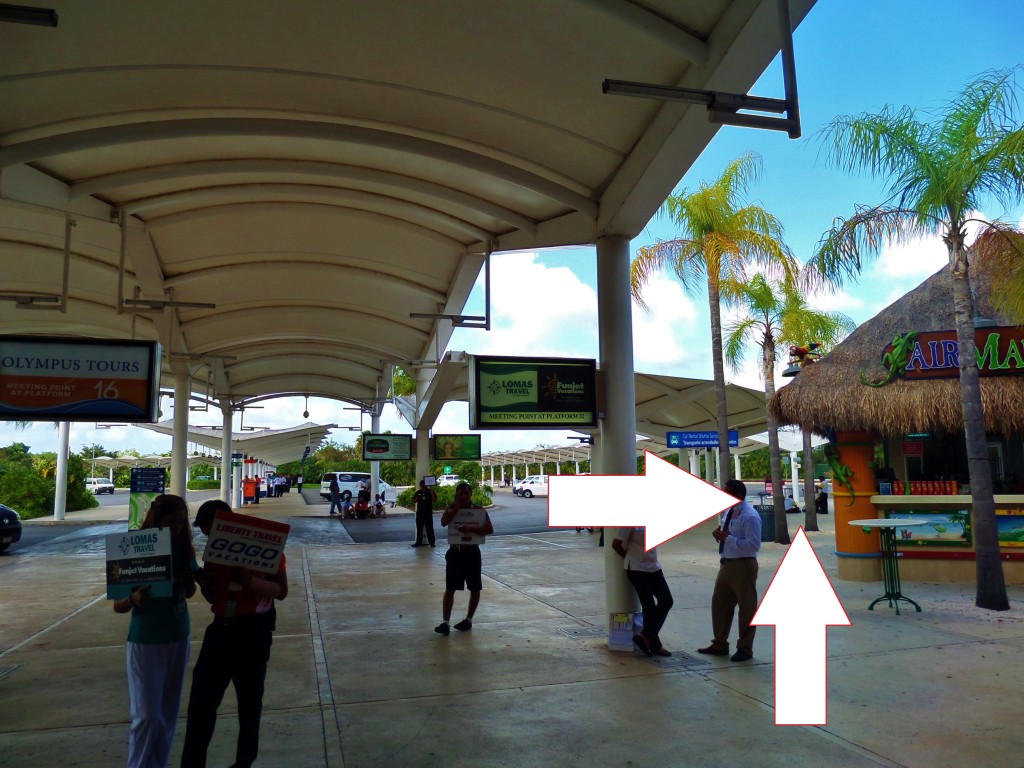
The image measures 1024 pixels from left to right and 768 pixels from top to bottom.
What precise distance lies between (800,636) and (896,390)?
7549 millimetres

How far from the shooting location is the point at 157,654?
13.2 feet

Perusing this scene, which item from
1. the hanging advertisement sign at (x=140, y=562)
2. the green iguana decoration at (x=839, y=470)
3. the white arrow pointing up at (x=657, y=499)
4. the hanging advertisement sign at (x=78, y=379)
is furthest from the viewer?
the green iguana decoration at (x=839, y=470)

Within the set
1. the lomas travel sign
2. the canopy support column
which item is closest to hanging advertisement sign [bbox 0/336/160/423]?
the canopy support column

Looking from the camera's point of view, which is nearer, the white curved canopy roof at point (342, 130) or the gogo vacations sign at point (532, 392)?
the white curved canopy roof at point (342, 130)

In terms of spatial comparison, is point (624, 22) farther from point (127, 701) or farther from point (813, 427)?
point (813, 427)

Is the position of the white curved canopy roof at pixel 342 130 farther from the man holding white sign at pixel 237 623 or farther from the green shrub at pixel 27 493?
the green shrub at pixel 27 493

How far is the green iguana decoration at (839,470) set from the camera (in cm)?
1252

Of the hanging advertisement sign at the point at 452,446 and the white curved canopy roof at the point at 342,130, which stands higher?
the white curved canopy roof at the point at 342,130

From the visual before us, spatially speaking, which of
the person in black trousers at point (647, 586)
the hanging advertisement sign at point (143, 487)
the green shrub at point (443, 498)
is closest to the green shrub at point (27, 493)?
the green shrub at point (443, 498)

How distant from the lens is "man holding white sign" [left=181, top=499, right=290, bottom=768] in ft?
13.4

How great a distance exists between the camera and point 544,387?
760 cm

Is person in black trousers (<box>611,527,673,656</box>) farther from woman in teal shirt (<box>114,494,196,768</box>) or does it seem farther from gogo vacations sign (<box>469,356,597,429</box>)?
woman in teal shirt (<box>114,494,196,768</box>)

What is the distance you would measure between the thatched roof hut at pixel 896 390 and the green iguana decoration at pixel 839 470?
470 millimetres

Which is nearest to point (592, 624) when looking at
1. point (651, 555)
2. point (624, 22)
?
point (651, 555)
